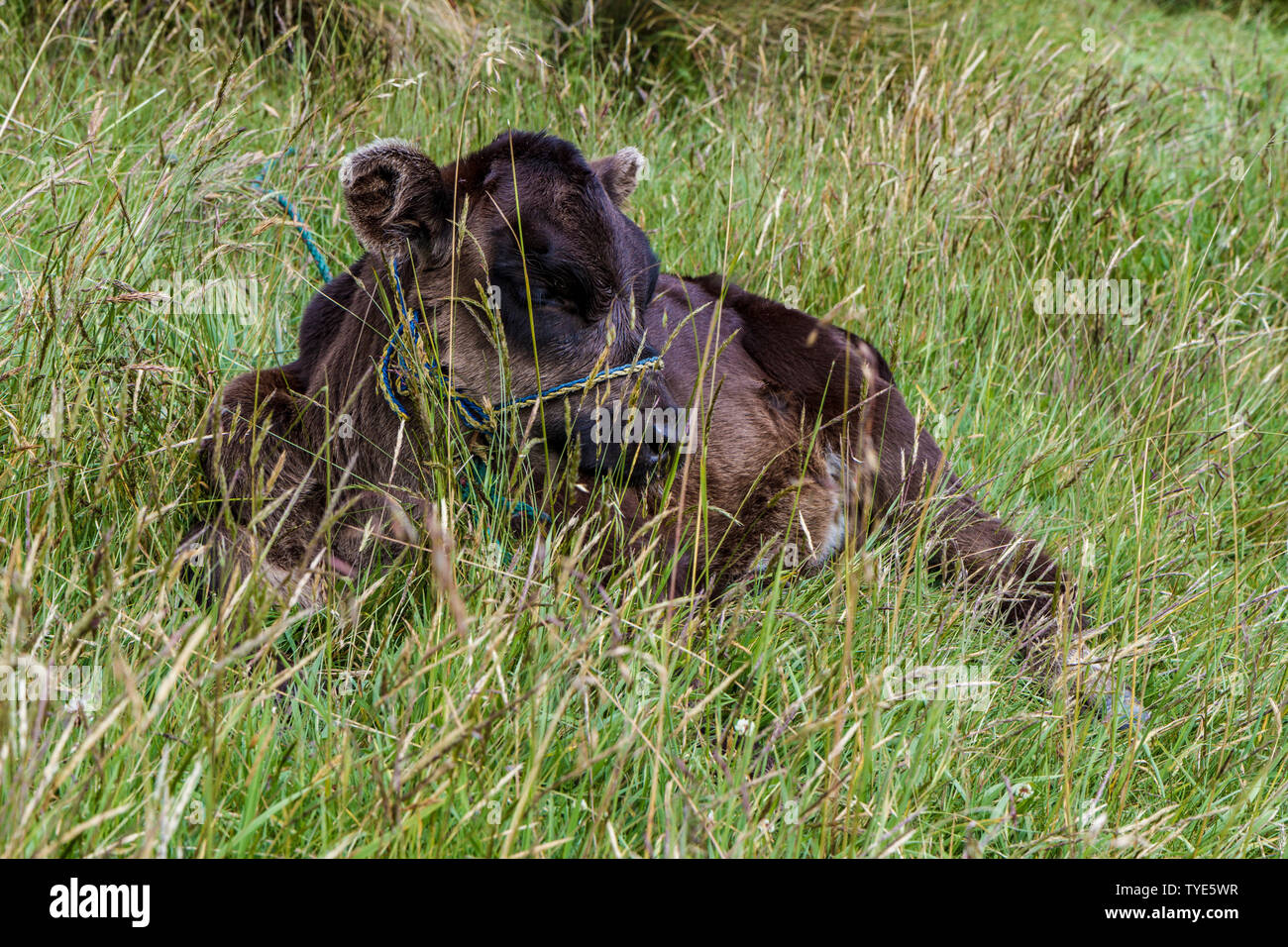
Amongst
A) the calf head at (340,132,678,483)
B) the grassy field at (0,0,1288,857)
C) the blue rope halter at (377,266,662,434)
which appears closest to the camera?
the grassy field at (0,0,1288,857)

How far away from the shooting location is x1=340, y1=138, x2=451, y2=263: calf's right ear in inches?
124

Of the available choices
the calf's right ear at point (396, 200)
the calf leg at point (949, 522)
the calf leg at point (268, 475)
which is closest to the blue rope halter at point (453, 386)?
the calf's right ear at point (396, 200)

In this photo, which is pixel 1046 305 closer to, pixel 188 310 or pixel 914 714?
pixel 914 714

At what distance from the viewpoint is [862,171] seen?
554 centimetres

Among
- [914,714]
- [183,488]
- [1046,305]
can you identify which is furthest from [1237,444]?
[183,488]

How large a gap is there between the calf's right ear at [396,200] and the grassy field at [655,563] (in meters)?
0.30

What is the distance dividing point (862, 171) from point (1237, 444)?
216 centimetres

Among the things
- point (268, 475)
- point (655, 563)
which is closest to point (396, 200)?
point (268, 475)

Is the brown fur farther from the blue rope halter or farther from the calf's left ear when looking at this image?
the calf's left ear

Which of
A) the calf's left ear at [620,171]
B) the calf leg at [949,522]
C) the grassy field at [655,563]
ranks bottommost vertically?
the calf leg at [949,522]

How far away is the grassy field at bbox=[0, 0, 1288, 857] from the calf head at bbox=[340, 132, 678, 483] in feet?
1.13

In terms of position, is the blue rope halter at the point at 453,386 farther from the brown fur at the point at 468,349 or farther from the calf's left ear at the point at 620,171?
the calf's left ear at the point at 620,171

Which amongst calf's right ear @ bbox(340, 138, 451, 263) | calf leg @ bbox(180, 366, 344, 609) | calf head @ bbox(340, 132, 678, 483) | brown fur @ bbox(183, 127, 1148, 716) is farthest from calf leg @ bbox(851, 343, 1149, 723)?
calf leg @ bbox(180, 366, 344, 609)

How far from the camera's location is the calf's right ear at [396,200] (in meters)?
3.15
